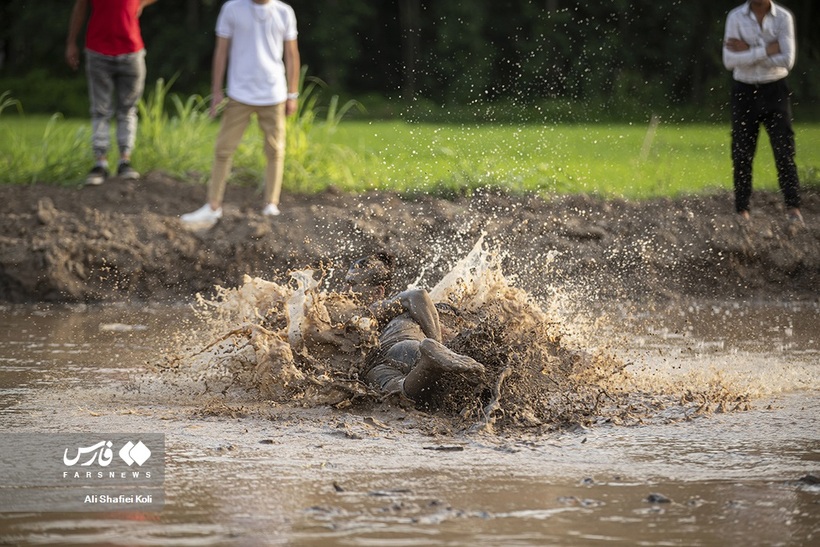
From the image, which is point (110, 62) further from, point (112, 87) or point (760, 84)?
point (760, 84)

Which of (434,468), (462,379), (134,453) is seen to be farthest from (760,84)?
(134,453)

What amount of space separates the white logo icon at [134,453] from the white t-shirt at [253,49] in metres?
5.54

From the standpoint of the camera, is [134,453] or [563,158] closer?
[134,453]

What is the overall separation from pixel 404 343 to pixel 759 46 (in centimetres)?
544

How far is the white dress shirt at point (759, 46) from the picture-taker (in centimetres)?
1012

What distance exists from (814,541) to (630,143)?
15.4m

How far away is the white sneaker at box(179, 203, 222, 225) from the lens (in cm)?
1036

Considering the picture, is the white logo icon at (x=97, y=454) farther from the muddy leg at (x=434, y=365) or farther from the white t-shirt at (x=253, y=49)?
the white t-shirt at (x=253, y=49)

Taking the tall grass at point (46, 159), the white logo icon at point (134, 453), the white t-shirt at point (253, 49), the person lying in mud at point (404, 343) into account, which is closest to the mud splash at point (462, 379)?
the person lying in mud at point (404, 343)

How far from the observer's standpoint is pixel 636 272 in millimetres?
9898

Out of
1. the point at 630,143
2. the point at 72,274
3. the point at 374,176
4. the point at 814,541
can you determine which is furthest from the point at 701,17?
the point at 814,541

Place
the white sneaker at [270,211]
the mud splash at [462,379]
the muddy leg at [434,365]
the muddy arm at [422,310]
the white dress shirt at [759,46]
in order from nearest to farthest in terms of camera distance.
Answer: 1. the muddy leg at [434,365]
2. the mud splash at [462,379]
3. the muddy arm at [422,310]
4. the white dress shirt at [759,46]
5. the white sneaker at [270,211]

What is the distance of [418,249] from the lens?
10016mm

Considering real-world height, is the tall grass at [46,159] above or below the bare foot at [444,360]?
below
